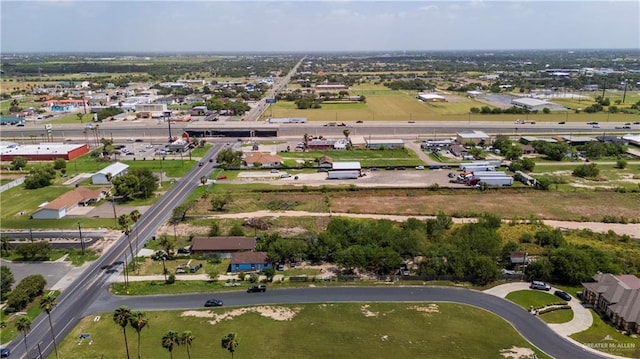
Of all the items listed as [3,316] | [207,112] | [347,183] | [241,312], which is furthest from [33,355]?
[207,112]

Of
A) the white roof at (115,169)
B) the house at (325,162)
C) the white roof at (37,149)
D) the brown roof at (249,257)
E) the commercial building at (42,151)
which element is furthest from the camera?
the white roof at (37,149)

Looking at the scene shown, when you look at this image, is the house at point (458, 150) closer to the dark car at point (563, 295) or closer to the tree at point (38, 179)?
the dark car at point (563, 295)

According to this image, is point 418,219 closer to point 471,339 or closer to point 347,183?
point 347,183

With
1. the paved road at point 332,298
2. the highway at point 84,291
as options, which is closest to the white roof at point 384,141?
the highway at point 84,291

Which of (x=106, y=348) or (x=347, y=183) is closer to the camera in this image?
(x=106, y=348)

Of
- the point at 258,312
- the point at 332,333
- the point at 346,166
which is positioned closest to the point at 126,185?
the point at 346,166

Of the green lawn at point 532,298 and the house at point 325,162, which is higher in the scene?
the house at point 325,162

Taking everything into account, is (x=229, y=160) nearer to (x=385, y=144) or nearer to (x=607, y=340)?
(x=385, y=144)
